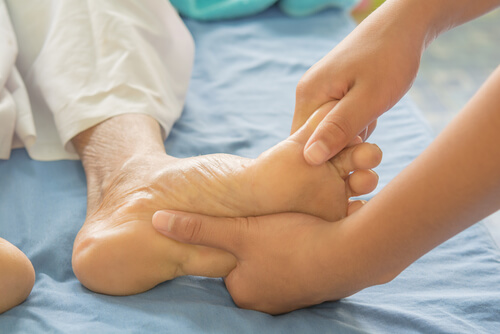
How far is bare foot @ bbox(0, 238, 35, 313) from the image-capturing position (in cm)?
70

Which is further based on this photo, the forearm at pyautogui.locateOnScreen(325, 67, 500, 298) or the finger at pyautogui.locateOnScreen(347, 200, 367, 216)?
the finger at pyautogui.locateOnScreen(347, 200, 367, 216)

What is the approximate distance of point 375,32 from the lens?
849 mm

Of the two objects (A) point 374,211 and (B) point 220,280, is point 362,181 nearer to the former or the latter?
(A) point 374,211

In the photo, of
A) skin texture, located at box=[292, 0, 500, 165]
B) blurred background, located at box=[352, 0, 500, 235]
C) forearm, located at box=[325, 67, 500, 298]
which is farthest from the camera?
blurred background, located at box=[352, 0, 500, 235]

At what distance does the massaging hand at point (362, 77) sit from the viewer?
2.60 ft

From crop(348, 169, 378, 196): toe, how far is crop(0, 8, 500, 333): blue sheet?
0.17m

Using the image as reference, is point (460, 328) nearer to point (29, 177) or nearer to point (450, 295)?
point (450, 295)

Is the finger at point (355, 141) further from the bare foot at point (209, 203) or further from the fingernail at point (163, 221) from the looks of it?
the fingernail at point (163, 221)

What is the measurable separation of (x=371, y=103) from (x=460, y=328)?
351 millimetres

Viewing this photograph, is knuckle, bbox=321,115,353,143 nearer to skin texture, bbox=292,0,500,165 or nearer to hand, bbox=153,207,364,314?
skin texture, bbox=292,0,500,165

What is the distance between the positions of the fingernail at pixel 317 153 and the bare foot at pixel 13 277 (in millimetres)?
425

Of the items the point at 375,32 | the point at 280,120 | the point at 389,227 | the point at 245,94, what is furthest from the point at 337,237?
the point at 245,94

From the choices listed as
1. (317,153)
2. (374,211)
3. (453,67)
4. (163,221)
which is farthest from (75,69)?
(453,67)

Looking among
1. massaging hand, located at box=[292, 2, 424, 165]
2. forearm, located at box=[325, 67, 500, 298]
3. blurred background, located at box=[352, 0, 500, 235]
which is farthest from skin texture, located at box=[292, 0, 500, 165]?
blurred background, located at box=[352, 0, 500, 235]
